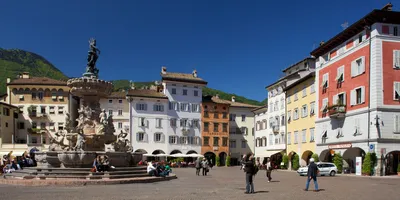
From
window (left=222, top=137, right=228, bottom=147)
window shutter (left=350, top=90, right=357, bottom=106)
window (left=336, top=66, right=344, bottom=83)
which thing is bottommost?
window (left=222, top=137, right=228, bottom=147)

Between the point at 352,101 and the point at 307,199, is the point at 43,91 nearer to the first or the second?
the point at 352,101

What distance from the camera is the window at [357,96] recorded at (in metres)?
37.4

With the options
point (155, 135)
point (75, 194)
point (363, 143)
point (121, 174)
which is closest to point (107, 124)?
point (121, 174)

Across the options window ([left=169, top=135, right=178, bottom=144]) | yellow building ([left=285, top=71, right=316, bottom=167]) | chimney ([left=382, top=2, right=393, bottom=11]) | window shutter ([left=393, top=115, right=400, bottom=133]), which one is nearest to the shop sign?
window shutter ([left=393, top=115, right=400, bottom=133])

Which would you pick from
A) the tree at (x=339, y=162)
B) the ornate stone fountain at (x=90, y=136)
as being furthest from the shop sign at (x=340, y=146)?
the ornate stone fountain at (x=90, y=136)

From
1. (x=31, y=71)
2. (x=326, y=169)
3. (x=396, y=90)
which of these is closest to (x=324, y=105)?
(x=396, y=90)

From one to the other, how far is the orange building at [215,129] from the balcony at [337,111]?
3565 centimetres

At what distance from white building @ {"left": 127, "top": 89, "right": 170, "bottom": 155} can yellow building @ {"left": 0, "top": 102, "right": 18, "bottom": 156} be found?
1956 cm

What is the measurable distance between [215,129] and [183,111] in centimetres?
762

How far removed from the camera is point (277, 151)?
60312 millimetres

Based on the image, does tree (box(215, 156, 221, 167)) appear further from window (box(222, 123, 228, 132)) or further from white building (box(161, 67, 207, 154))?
window (box(222, 123, 228, 132))

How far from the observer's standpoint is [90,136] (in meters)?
25.3

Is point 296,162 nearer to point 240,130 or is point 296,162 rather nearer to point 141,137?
point 240,130

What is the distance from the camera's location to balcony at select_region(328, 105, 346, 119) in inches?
1591
